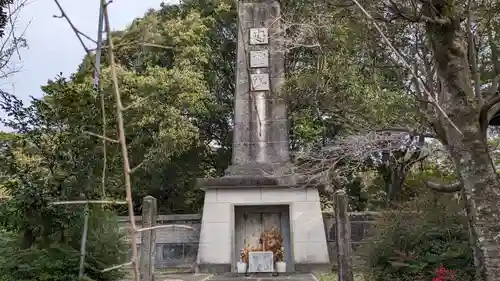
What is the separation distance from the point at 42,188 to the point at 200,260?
436 cm

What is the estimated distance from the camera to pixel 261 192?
30.5ft

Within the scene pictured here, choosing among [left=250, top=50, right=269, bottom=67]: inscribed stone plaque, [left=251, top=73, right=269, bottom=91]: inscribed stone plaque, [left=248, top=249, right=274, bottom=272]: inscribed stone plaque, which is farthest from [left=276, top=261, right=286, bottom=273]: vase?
[left=250, top=50, right=269, bottom=67]: inscribed stone plaque

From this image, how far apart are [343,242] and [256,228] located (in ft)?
11.5

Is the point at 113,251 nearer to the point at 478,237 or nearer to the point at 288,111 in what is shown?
the point at 478,237

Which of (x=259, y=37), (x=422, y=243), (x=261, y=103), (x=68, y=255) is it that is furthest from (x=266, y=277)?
(x=259, y=37)

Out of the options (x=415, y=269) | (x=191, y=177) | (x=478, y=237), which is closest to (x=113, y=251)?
(x=415, y=269)

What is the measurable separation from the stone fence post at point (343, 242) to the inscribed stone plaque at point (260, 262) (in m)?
2.52

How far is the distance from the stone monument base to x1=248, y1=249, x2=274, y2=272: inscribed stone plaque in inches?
15.0

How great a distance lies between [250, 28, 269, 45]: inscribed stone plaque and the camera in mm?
10438

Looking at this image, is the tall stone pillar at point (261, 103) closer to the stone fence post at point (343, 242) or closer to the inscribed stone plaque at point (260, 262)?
the inscribed stone plaque at point (260, 262)

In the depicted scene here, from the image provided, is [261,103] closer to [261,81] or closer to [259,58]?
[261,81]

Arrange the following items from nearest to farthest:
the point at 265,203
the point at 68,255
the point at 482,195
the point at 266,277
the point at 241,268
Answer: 1. the point at 482,195
2. the point at 68,255
3. the point at 266,277
4. the point at 241,268
5. the point at 265,203

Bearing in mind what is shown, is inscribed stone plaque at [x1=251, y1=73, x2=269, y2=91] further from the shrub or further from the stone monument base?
the shrub

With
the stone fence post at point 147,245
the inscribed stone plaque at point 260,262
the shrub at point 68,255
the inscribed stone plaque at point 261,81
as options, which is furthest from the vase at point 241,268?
the inscribed stone plaque at point 261,81
